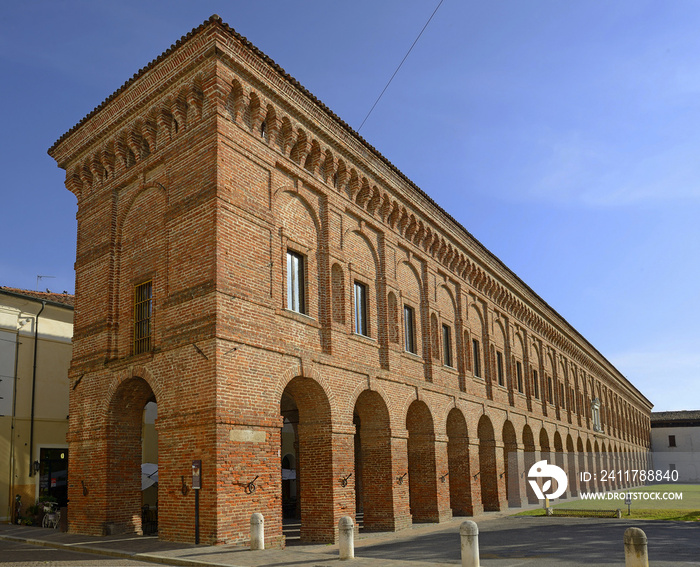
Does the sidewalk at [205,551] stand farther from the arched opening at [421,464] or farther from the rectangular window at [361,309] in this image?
the rectangular window at [361,309]

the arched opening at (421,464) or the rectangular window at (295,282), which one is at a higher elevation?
the rectangular window at (295,282)

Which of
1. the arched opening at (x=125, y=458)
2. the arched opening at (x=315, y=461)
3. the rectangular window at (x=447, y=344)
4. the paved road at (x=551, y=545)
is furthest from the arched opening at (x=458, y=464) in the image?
the arched opening at (x=125, y=458)

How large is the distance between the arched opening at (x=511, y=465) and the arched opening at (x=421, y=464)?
8179 mm

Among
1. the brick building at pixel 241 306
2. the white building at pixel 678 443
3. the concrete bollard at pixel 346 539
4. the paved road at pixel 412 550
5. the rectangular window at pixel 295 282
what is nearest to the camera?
the paved road at pixel 412 550

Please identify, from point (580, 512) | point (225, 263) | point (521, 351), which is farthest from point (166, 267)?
point (521, 351)

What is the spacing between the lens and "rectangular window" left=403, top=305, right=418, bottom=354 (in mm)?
21234

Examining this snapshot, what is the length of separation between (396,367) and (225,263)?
770 cm

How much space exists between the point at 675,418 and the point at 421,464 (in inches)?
2907

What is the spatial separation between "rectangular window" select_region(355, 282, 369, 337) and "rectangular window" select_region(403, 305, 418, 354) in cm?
258

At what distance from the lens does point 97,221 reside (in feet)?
57.2

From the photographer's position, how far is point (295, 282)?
16.2m

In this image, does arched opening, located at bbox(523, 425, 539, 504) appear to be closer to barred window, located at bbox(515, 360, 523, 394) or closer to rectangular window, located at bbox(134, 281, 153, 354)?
barred window, located at bbox(515, 360, 523, 394)

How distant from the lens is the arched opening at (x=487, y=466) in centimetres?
2602

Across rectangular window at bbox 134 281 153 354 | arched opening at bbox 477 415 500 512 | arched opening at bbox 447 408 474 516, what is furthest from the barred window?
rectangular window at bbox 134 281 153 354
